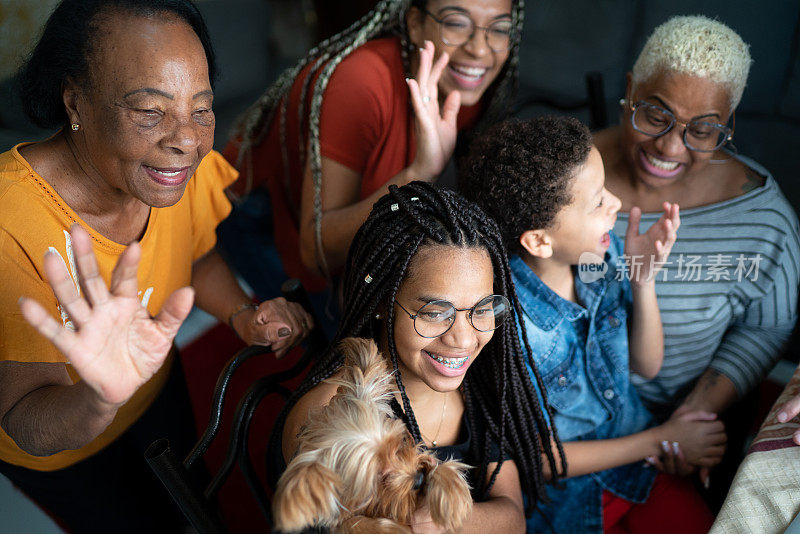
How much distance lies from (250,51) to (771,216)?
270cm

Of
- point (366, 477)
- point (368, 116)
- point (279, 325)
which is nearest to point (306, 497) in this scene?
point (366, 477)

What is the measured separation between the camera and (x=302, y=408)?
1.16 metres

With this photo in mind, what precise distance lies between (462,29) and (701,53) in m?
0.57

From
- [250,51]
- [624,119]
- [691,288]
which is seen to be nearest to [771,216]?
[691,288]

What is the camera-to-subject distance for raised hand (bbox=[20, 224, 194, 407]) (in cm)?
77

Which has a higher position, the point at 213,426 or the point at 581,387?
the point at 213,426

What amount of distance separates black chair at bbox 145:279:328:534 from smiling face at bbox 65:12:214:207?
0.38m

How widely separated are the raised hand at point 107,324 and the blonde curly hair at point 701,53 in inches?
49.5

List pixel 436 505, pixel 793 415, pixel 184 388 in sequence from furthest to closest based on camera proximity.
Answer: pixel 184 388 → pixel 793 415 → pixel 436 505

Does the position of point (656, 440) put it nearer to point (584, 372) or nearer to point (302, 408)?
point (584, 372)

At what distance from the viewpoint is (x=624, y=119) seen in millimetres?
1666

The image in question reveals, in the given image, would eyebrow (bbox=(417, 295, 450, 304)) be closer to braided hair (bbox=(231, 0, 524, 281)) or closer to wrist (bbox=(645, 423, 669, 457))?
braided hair (bbox=(231, 0, 524, 281))

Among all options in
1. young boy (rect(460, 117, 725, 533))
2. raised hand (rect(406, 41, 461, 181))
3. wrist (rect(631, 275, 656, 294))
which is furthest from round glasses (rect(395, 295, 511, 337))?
wrist (rect(631, 275, 656, 294))

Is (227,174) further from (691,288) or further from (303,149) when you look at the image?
(691,288)
